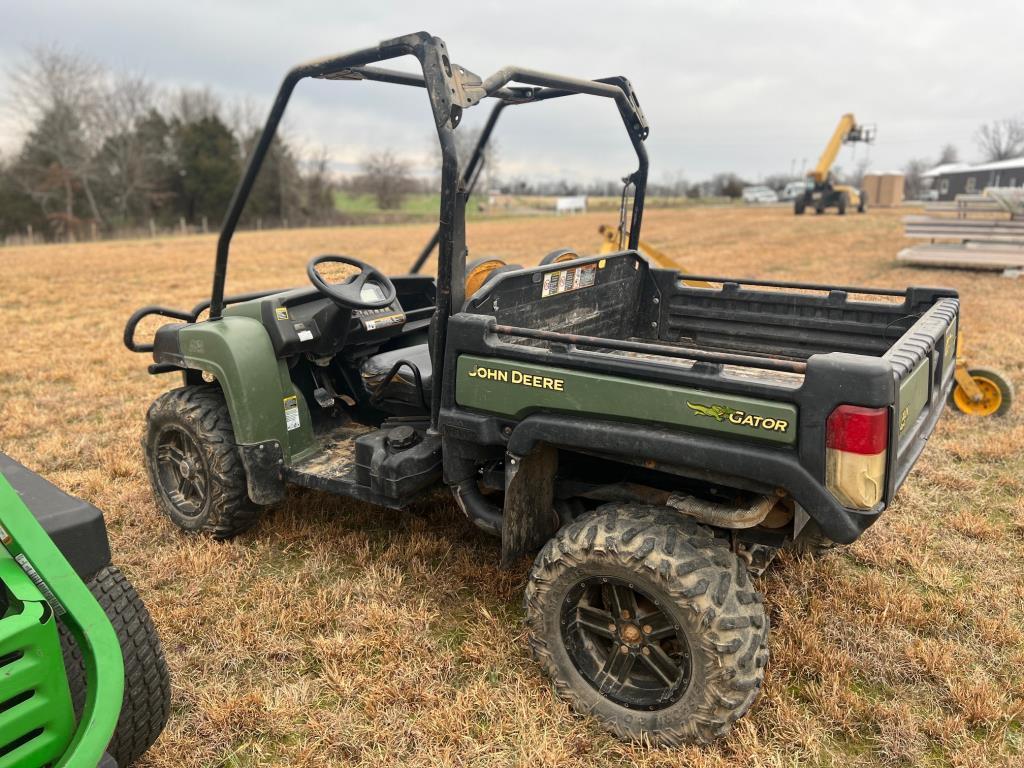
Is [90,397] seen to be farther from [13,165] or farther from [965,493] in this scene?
[13,165]

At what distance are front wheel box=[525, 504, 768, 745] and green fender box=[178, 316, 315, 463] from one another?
4.87 ft

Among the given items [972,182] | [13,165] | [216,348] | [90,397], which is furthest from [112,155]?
[972,182]

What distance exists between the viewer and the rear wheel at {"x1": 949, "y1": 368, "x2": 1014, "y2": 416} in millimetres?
5188

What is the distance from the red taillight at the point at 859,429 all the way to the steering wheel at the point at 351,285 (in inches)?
77.6

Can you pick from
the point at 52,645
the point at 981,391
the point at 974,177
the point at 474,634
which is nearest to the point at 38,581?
the point at 52,645

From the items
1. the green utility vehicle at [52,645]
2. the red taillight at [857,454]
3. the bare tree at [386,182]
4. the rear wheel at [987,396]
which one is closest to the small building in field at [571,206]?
the bare tree at [386,182]

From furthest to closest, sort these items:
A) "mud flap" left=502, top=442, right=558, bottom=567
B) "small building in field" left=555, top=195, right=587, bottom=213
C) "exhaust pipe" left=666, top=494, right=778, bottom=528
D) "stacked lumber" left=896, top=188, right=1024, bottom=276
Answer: "small building in field" left=555, top=195, right=587, bottom=213 < "stacked lumber" left=896, top=188, right=1024, bottom=276 < "mud flap" left=502, top=442, right=558, bottom=567 < "exhaust pipe" left=666, top=494, right=778, bottom=528

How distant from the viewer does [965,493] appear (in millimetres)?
4145

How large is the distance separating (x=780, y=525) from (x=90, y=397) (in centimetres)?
570

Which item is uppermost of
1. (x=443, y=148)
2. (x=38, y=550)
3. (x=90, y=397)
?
(x=443, y=148)

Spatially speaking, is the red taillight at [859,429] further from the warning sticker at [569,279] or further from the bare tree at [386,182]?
the bare tree at [386,182]

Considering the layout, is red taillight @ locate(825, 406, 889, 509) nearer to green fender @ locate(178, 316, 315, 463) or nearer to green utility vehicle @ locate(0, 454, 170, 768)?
green utility vehicle @ locate(0, 454, 170, 768)

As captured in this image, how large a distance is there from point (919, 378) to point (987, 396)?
3396mm

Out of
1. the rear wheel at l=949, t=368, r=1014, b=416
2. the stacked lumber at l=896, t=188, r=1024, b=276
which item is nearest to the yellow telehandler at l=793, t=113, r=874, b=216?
the stacked lumber at l=896, t=188, r=1024, b=276
